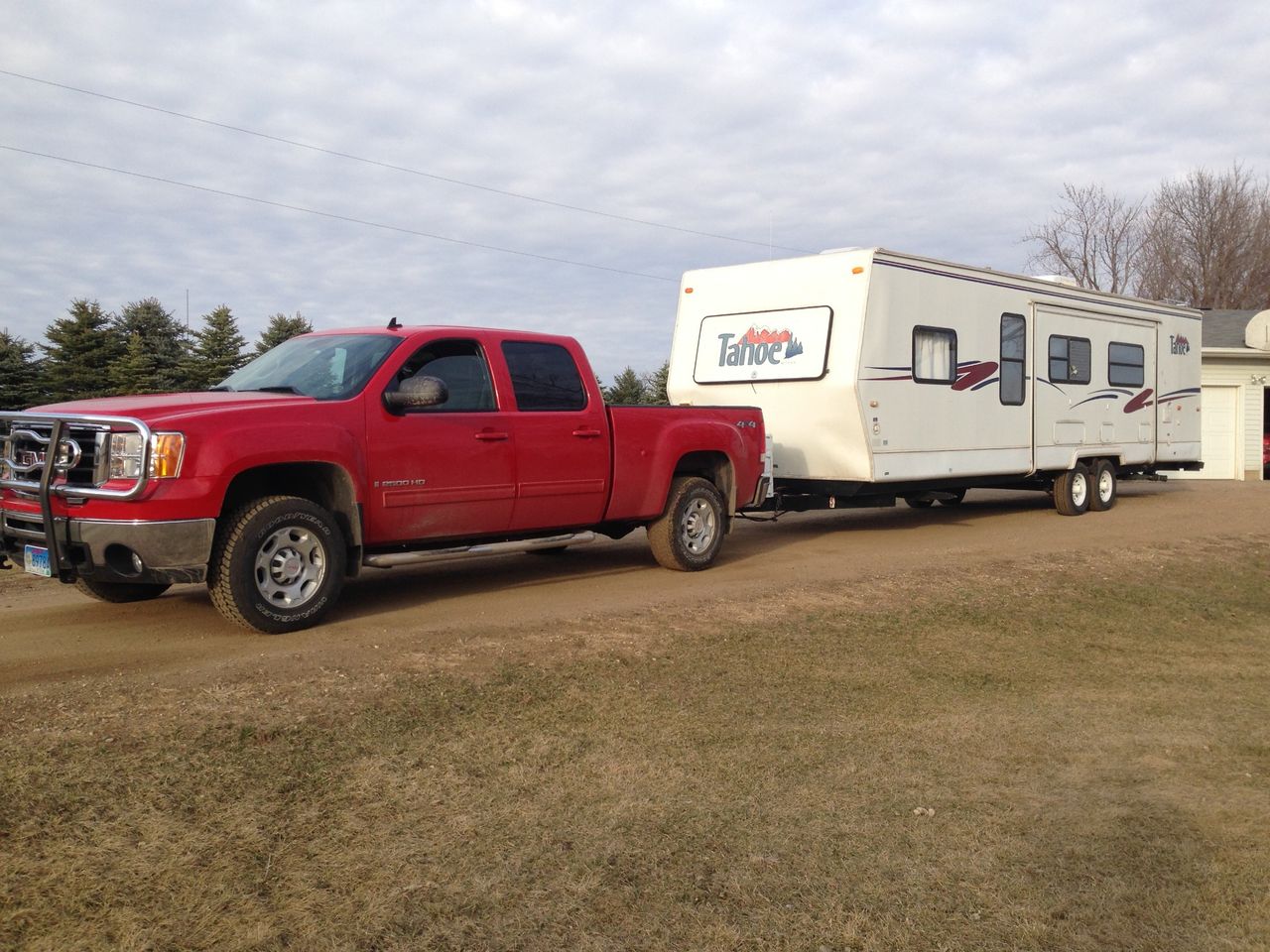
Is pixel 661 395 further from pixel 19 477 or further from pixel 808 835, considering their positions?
pixel 808 835

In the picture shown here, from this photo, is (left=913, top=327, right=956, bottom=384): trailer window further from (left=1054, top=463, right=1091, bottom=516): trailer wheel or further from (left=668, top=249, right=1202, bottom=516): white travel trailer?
(left=1054, top=463, right=1091, bottom=516): trailer wheel

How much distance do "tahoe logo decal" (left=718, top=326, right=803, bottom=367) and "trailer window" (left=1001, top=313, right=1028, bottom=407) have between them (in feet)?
10.5

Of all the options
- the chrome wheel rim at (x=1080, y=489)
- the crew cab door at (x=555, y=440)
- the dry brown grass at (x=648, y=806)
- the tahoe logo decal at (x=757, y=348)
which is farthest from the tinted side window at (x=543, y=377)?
the chrome wheel rim at (x=1080, y=489)

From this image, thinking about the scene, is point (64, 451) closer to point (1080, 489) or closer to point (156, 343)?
point (1080, 489)

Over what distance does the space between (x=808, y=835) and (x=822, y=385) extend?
313 inches

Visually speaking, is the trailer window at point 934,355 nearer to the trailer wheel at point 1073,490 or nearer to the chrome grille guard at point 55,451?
the trailer wheel at point 1073,490

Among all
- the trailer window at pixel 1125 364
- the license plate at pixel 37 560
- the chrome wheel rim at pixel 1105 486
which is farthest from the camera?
the chrome wheel rim at pixel 1105 486

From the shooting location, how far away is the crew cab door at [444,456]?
7.55 metres

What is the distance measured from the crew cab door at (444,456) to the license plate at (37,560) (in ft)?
6.10

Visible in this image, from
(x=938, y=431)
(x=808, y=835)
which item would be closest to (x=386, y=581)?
(x=808, y=835)

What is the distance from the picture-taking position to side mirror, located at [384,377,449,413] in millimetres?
7559

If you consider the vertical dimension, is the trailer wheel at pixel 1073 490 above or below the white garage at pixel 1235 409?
below

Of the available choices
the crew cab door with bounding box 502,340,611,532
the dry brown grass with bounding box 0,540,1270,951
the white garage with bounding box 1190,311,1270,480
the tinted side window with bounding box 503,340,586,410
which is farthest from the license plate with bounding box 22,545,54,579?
the white garage with bounding box 1190,311,1270,480

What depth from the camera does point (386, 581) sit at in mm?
9406
